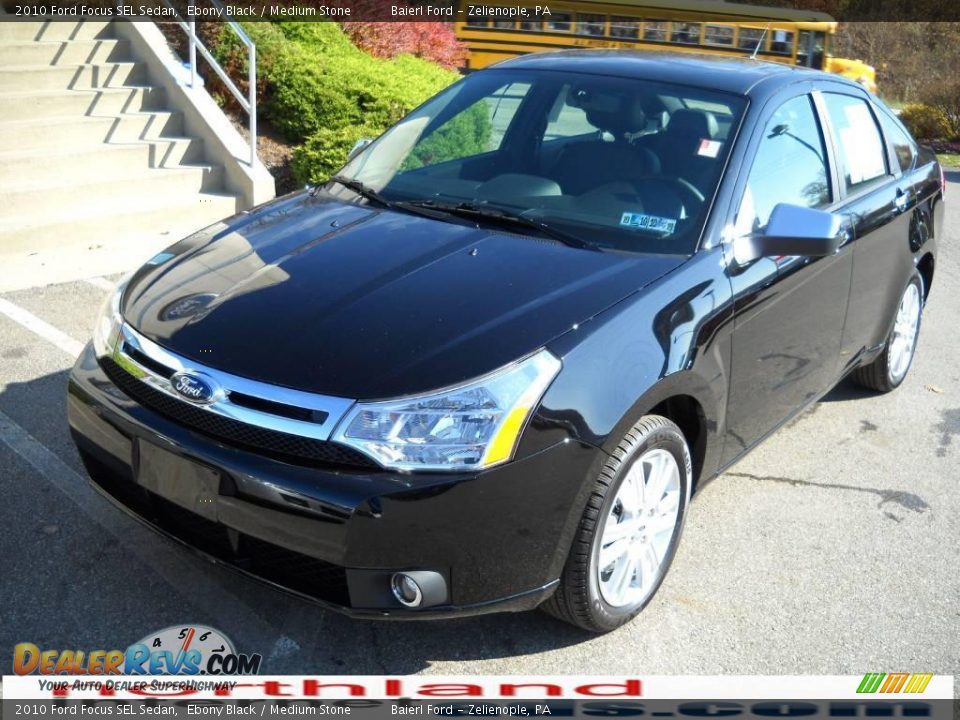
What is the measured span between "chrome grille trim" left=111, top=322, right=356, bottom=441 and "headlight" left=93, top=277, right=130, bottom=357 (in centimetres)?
25

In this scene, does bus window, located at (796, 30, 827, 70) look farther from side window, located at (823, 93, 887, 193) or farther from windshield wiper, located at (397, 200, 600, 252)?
windshield wiper, located at (397, 200, 600, 252)

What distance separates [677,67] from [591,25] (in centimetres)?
1428

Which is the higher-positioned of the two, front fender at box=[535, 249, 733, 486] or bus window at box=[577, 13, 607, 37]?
front fender at box=[535, 249, 733, 486]

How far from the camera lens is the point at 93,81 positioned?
8.34 metres

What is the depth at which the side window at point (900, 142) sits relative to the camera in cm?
498

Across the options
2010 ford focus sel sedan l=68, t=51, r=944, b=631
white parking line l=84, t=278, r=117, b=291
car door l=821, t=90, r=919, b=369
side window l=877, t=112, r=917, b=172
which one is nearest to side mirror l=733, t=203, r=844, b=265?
2010 ford focus sel sedan l=68, t=51, r=944, b=631

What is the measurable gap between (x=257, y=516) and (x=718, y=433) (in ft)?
5.42

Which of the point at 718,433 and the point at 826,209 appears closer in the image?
the point at 718,433

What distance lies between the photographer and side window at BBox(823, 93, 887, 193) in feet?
14.4

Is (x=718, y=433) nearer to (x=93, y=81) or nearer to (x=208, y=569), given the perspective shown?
(x=208, y=569)

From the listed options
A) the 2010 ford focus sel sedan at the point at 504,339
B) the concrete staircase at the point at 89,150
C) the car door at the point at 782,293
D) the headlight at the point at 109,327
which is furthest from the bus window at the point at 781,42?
the headlight at the point at 109,327

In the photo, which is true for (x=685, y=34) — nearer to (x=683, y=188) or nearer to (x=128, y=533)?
(x=683, y=188)

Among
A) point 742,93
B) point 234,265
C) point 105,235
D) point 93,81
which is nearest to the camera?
point 234,265


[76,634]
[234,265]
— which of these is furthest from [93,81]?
[76,634]
